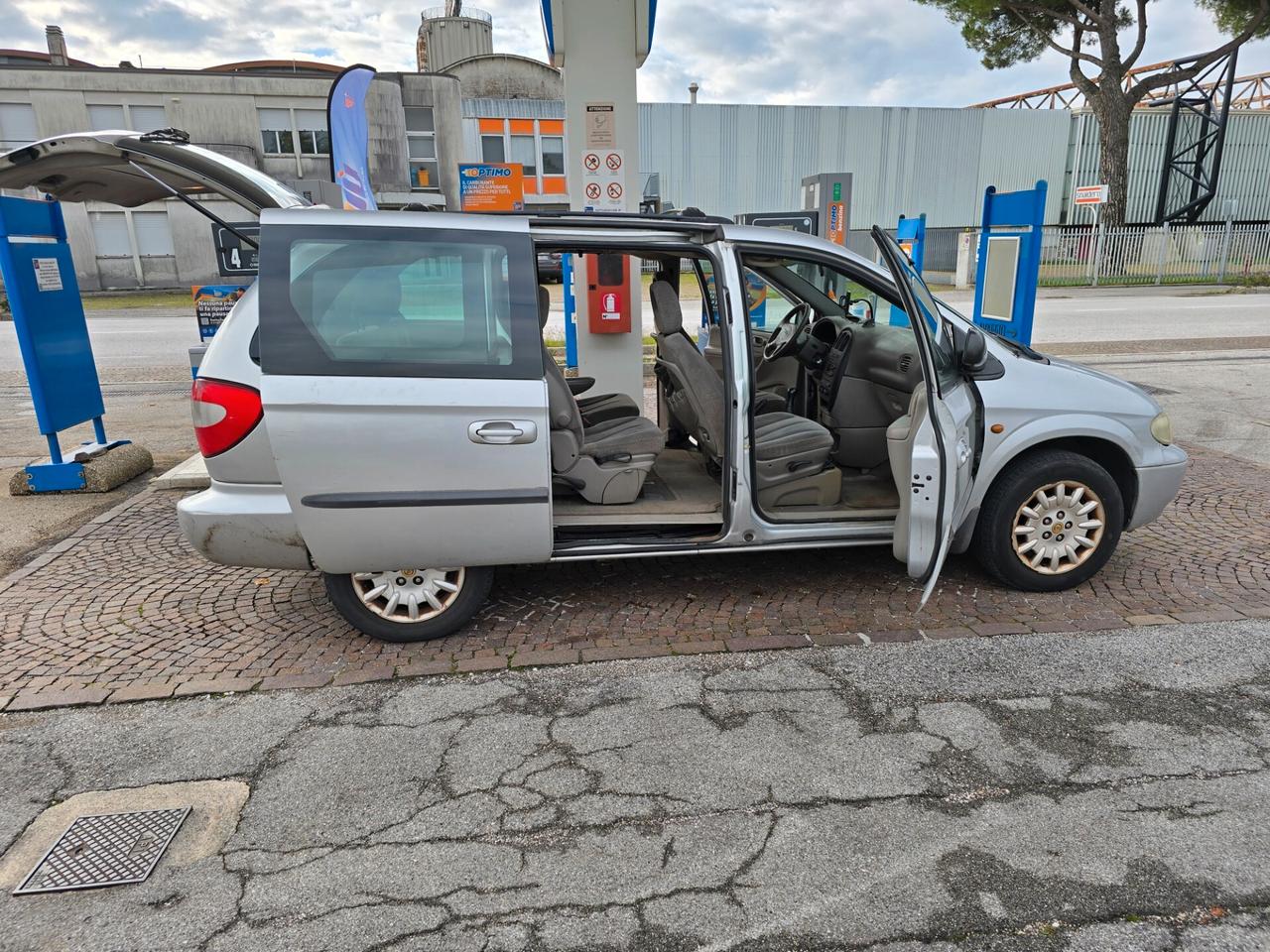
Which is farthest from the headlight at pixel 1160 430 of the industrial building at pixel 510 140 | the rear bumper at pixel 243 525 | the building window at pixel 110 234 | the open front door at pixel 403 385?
the building window at pixel 110 234

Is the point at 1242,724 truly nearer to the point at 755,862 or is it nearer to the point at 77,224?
the point at 755,862

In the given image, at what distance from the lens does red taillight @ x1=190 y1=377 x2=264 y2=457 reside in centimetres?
336

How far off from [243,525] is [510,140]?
35534mm

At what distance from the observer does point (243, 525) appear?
3.50 meters

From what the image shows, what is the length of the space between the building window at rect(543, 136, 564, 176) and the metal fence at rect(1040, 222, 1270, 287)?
21.0 metres

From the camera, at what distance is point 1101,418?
162 inches

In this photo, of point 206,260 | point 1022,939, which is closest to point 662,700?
point 1022,939

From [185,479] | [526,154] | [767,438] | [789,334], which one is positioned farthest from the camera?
[526,154]

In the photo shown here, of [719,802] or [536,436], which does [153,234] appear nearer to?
[536,436]

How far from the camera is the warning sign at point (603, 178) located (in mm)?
6746

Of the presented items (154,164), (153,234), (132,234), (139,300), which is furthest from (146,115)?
(154,164)

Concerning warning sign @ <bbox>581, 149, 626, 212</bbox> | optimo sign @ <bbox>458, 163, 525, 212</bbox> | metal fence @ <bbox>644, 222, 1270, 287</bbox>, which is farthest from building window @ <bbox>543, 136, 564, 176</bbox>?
warning sign @ <bbox>581, 149, 626, 212</bbox>

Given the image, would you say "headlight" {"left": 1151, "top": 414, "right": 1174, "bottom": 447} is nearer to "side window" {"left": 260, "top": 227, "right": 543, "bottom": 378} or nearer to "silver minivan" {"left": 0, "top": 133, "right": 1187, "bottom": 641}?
"silver minivan" {"left": 0, "top": 133, "right": 1187, "bottom": 641}

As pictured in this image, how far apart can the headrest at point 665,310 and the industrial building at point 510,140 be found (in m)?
30.2
